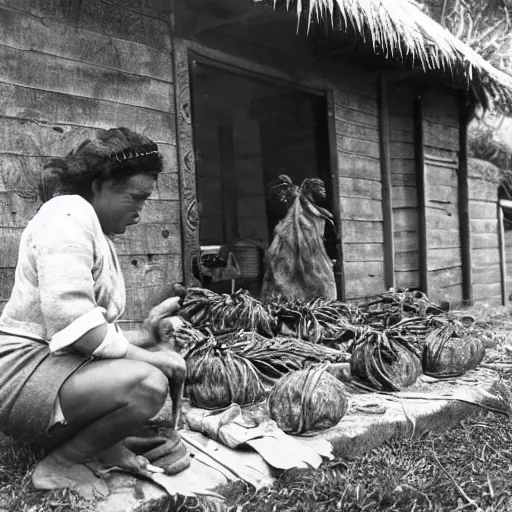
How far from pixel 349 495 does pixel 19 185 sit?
9.06ft

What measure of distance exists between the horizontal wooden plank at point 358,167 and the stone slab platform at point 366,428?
124 inches

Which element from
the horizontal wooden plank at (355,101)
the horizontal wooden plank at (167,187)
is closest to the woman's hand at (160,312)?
the horizontal wooden plank at (167,187)

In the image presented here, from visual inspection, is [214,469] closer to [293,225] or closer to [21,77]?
[21,77]

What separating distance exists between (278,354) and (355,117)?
3886 mm

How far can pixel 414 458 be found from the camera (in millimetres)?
2996

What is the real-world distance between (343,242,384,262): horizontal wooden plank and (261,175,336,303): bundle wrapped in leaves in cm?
118

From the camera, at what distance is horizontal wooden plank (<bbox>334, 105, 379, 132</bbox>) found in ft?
22.6

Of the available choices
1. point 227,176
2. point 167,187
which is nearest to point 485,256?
point 227,176

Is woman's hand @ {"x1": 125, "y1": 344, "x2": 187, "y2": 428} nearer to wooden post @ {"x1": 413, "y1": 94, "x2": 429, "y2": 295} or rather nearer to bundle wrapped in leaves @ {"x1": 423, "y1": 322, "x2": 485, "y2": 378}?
bundle wrapped in leaves @ {"x1": 423, "y1": 322, "x2": 485, "y2": 378}

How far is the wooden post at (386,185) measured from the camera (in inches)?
294

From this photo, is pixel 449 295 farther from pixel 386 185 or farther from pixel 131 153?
pixel 131 153

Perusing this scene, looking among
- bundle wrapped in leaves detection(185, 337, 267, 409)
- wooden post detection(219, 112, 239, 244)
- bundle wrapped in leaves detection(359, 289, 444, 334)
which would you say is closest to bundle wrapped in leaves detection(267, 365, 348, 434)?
bundle wrapped in leaves detection(185, 337, 267, 409)

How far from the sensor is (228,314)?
4.68m

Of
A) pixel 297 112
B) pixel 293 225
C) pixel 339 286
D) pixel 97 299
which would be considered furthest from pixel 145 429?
pixel 297 112
